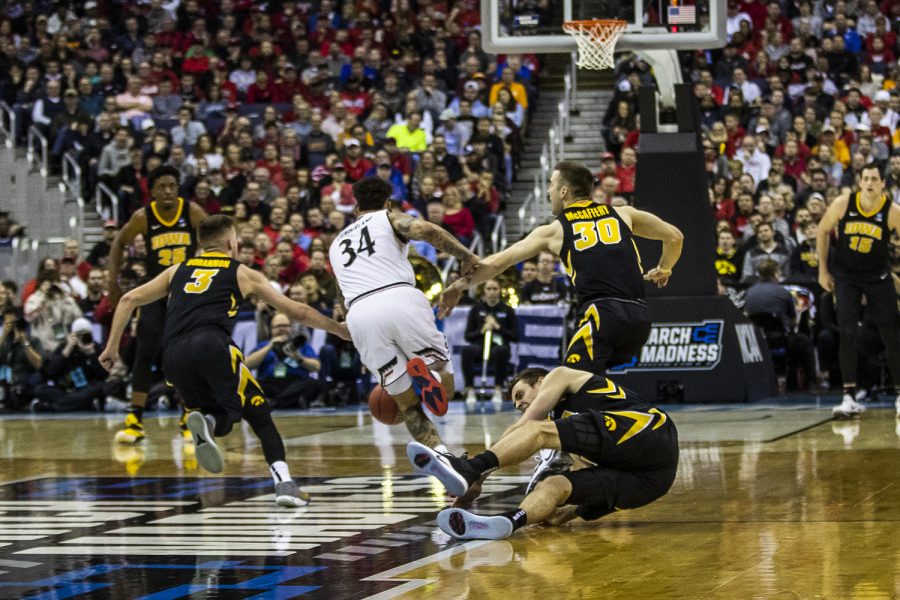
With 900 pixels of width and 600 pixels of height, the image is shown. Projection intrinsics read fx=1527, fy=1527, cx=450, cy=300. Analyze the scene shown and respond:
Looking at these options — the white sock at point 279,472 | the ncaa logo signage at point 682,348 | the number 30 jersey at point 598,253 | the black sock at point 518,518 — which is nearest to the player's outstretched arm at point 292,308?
the white sock at point 279,472

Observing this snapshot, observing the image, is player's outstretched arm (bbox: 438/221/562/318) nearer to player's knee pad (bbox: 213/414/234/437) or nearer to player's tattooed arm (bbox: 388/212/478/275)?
player's tattooed arm (bbox: 388/212/478/275)

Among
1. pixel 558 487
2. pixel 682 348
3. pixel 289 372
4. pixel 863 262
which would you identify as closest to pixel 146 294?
pixel 558 487

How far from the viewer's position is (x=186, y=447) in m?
13.5

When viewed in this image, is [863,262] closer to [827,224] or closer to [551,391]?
[827,224]

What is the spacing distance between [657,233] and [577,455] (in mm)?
2562

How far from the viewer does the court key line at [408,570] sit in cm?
636

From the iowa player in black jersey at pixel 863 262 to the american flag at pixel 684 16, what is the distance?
9.86 ft

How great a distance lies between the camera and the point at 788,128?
23125mm

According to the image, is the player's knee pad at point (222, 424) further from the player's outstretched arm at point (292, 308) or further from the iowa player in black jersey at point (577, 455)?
the iowa player in black jersey at point (577, 455)

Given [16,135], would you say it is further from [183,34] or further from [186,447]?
[186,447]

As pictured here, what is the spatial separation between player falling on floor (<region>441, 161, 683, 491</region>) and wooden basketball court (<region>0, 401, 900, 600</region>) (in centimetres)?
101

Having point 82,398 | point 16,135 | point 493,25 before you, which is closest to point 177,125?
point 16,135

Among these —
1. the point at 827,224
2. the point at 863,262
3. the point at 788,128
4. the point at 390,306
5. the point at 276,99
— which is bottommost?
the point at 863,262

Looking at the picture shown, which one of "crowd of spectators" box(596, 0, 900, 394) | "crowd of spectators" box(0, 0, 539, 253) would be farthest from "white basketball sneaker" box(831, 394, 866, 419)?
"crowd of spectators" box(0, 0, 539, 253)
